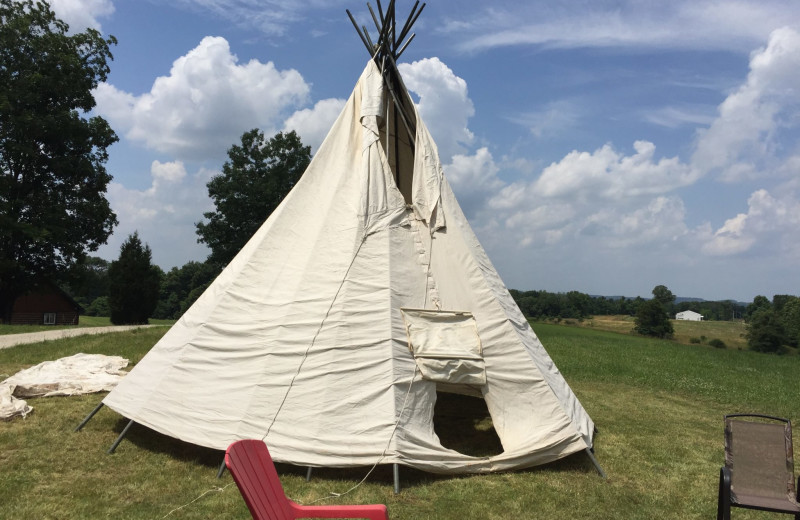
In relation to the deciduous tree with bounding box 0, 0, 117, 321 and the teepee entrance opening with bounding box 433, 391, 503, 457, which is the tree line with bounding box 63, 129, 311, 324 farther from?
the teepee entrance opening with bounding box 433, 391, 503, 457

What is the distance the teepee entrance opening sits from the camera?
6847 millimetres

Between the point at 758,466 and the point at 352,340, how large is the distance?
3.82 metres

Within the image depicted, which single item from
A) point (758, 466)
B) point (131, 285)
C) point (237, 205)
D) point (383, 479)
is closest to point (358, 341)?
point (383, 479)

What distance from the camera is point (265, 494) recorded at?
3.28 metres

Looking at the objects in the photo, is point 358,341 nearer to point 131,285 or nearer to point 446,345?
point 446,345

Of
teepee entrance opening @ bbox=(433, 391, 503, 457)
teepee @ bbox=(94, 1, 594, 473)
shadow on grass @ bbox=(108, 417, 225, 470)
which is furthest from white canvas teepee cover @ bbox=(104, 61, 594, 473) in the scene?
teepee entrance opening @ bbox=(433, 391, 503, 457)

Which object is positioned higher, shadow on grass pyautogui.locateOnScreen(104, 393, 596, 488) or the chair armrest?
the chair armrest

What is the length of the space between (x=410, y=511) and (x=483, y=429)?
129 inches

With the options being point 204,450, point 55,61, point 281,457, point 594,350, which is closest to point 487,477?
point 281,457

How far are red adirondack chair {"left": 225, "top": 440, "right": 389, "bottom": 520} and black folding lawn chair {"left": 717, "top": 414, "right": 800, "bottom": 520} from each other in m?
2.95

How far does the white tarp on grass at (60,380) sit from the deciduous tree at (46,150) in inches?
554

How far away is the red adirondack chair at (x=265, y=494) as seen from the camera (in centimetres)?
305

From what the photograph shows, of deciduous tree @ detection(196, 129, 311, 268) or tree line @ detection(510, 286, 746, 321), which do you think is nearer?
deciduous tree @ detection(196, 129, 311, 268)

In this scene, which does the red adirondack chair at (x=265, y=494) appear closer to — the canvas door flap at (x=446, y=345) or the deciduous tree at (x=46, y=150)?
the canvas door flap at (x=446, y=345)
